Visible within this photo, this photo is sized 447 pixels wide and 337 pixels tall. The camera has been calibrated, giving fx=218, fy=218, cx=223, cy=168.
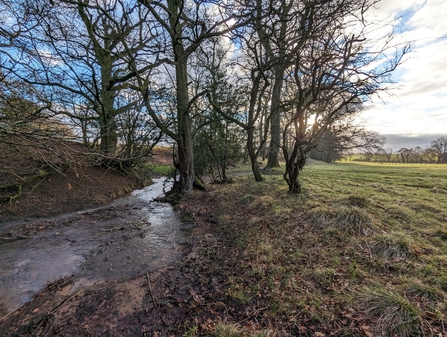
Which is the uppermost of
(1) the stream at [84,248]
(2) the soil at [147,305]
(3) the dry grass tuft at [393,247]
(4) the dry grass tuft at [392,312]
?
(3) the dry grass tuft at [393,247]

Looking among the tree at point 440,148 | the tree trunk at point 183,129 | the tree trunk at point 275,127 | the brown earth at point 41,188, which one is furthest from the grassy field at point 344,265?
the tree at point 440,148

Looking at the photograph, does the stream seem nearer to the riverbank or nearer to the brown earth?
the riverbank

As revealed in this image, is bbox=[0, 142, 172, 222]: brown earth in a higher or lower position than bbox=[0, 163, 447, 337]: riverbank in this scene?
higher

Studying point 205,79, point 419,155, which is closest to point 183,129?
point 205,79

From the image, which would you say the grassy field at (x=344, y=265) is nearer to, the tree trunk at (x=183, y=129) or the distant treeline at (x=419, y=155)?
the tree trunk at (x=183, y=129)

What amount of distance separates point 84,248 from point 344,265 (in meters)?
5.39

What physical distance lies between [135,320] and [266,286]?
1.88 meters

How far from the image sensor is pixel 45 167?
9406mm

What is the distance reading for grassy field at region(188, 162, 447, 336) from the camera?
2.48 m

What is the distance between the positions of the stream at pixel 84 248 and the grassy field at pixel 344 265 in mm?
1676

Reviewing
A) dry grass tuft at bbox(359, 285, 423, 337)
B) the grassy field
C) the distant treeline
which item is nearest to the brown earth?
the grassy field

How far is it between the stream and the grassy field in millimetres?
1676

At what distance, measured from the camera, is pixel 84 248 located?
199 inches

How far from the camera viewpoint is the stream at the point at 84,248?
3.86 m
